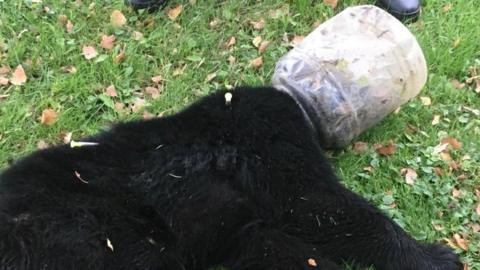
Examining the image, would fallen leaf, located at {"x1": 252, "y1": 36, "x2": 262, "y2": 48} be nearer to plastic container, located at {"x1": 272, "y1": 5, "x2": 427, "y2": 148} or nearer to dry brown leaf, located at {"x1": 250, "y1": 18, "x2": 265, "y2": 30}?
dry brown leaf, located at {"x1": 250, "y1": 18, "x2": 265, "y2": 30}

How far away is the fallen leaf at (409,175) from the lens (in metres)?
3.81

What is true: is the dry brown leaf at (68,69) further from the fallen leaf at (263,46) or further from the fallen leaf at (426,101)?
the fallen leaf at (426,101)

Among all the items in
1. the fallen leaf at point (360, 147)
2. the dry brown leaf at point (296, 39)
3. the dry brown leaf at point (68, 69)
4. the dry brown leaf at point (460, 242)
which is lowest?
the dry brown leaf at point (460, 242)

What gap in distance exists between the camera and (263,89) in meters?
3.62

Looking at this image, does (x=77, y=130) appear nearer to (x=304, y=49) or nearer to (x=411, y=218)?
(x=304, y=49)

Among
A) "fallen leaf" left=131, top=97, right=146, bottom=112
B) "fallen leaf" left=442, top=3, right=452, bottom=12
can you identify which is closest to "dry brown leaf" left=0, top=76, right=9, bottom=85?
"fallen leaf" left=131, top=97, right=146, bottom=112

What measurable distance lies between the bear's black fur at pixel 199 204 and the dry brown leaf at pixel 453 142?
0.88 metres

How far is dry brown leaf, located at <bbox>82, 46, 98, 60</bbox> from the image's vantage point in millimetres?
4555

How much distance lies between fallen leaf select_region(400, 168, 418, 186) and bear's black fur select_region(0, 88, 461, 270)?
55 cm

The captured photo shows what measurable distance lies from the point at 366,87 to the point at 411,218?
770 mm

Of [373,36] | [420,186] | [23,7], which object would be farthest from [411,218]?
[23,7]

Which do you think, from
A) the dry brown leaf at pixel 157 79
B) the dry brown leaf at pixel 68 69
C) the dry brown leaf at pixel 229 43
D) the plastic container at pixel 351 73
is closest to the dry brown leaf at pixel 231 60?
the dry brown leaf at pixel 229 43

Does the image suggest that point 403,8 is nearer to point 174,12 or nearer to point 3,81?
point 174,12

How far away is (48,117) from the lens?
4152mm
